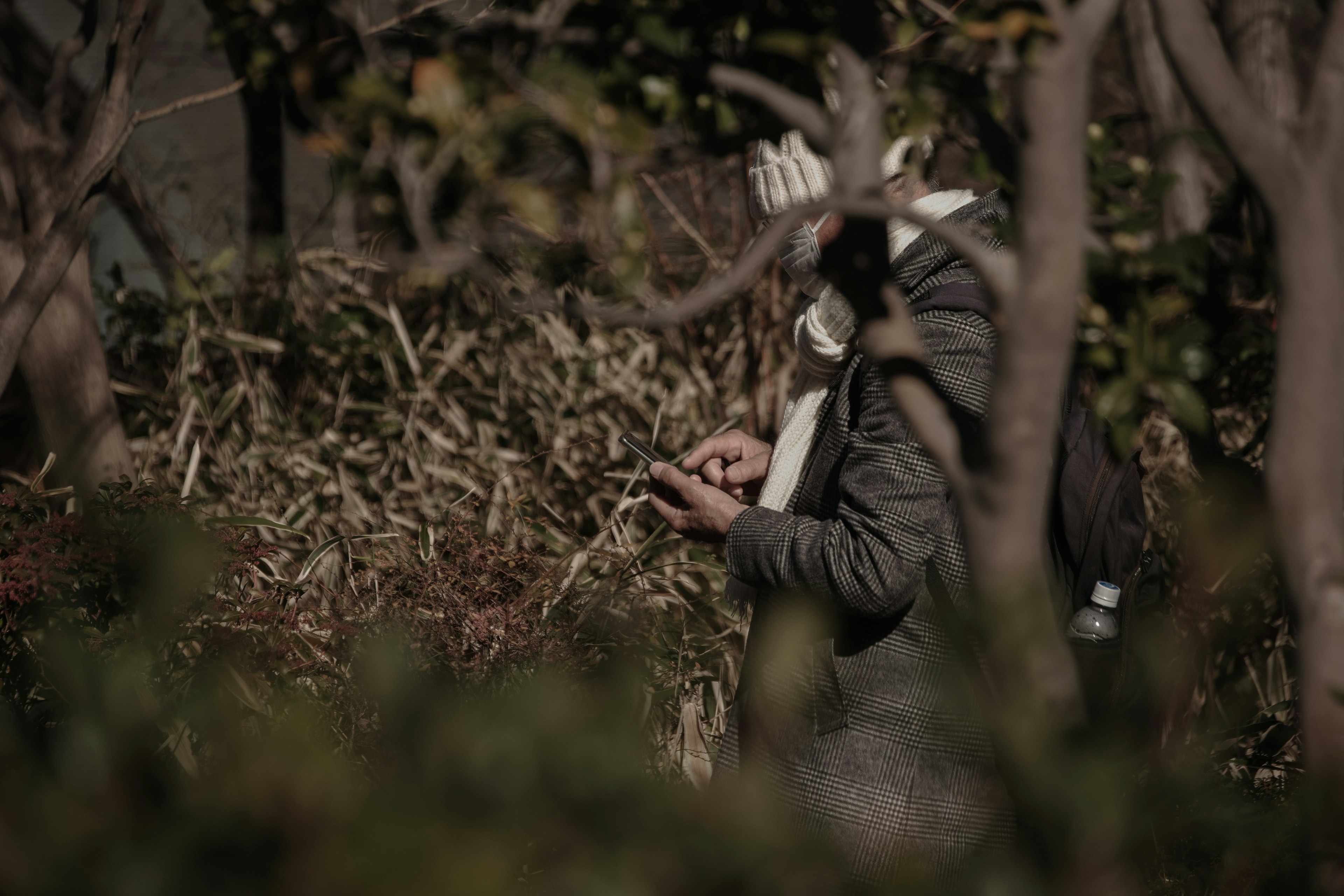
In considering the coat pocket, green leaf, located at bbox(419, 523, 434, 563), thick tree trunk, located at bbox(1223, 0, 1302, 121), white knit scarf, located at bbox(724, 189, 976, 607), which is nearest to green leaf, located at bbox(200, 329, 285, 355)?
green leaf, located at bbox(419, 523, 434, 563)

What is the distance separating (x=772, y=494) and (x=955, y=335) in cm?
49

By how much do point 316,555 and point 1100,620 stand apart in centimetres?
179

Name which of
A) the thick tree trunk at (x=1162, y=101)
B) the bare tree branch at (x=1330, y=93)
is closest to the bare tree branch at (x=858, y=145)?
the bare tree branch at (x=1330, y=93)

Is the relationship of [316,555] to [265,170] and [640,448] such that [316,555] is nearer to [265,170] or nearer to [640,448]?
[640,448]

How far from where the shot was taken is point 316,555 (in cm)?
269

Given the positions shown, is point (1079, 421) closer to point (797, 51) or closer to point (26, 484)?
point (797, 51)

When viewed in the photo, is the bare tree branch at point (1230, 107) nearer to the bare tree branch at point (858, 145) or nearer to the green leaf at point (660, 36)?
the bare tree branch at point (858, 145)

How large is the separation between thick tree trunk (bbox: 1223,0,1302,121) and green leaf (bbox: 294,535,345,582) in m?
3.11

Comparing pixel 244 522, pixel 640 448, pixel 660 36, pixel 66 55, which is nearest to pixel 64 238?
pixel 66 55

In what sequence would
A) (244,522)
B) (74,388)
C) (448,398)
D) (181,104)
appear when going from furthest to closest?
(448,398) < (74,388) < (244,522) < (181,104)

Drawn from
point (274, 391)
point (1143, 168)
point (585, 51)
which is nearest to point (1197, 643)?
point (1143, 168)

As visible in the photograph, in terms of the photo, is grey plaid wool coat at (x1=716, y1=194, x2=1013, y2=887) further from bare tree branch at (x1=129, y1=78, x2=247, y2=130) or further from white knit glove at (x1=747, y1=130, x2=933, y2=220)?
bare tree branch at (x1=129, y1=78, x2=247, y2=130)

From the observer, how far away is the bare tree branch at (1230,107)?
3.14 ft

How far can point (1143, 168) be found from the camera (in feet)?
3.72
